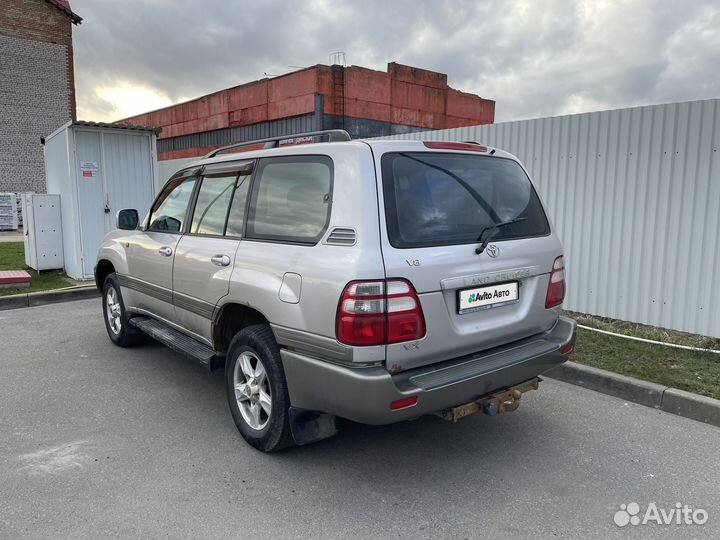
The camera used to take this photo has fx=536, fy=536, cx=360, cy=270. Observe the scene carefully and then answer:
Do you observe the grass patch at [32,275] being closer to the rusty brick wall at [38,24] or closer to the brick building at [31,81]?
the brick building at [31,81]

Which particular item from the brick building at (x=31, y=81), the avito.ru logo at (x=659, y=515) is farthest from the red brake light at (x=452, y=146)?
the brick building at (x=31, y=81)

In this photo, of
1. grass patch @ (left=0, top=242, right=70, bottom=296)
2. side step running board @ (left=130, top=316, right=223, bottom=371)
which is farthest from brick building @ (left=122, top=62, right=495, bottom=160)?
side step running board @ (left=130, top=316, right=223, bottom=371)

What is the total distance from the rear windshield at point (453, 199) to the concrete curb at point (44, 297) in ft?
23.7

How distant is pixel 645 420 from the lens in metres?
3.94

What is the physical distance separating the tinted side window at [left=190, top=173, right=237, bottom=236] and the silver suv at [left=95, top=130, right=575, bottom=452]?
0.6 inches

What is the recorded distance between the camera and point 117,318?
5.68m

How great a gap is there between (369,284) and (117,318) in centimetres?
406

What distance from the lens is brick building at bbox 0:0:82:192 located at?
90.3ft

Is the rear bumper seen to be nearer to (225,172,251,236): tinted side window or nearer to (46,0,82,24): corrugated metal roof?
(225,172,251,236): tinted side window

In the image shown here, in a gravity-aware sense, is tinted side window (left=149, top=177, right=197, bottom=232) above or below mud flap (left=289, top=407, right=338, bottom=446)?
above

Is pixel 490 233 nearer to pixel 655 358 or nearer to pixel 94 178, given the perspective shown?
pixel 655 358

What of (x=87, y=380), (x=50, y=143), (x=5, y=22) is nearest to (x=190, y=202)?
(x=87, y=380)

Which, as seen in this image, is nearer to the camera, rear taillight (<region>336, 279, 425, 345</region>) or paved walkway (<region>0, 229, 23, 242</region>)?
rear taillight (<region>336, 279, 425, 345</region>)

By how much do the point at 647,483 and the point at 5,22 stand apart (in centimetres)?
3382
